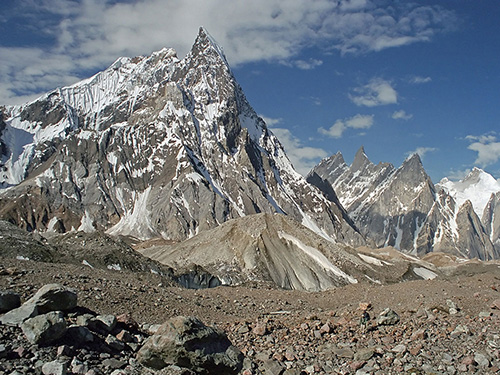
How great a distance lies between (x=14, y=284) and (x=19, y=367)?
7417 millimetres

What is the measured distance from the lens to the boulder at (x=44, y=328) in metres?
8.21

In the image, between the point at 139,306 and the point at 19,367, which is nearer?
the point at 19,367

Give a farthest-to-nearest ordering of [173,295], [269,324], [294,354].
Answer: [173,295] < [269,324] < [294,354]

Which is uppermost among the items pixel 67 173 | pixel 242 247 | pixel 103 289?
pixel 67 173

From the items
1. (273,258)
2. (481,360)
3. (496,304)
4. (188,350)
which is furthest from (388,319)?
(273,258)

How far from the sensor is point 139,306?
14.9m

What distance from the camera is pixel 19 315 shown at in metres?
8.88

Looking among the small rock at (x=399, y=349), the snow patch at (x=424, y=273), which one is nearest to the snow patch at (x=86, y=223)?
the snow patch at (x=424, y=273)

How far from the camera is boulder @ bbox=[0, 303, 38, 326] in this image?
28.5 feet

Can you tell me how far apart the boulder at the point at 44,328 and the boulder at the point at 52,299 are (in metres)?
0.90

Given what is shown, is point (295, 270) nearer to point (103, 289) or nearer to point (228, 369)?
point (103, 289)

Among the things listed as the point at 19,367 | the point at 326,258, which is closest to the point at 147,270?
the point at 326,258

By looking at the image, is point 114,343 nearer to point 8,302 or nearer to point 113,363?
point 113,363

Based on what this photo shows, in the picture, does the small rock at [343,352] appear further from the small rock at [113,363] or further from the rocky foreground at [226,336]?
the small rock at [113,363]
